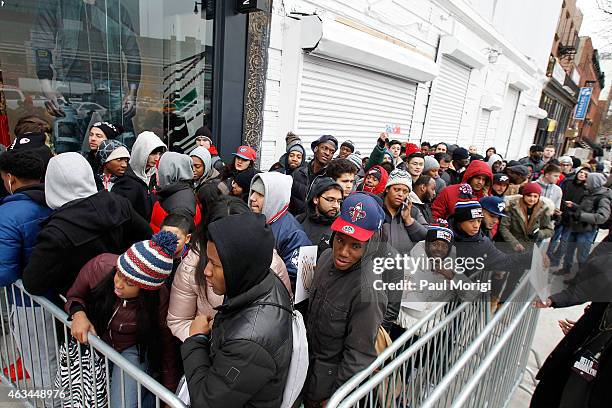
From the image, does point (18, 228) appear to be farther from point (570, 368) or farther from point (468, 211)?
point (570, 368)

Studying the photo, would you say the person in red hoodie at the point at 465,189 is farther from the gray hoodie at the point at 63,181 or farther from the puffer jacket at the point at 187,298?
the gray hoodie at the point at 63,181

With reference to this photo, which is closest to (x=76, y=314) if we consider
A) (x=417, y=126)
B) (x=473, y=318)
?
(x=473, y=318)

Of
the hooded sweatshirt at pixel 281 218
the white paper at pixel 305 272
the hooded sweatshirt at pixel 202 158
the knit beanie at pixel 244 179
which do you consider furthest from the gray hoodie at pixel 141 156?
the white paper at pixel 305 272

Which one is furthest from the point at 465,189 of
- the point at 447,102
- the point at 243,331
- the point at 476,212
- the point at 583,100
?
Result: the point at 583,100

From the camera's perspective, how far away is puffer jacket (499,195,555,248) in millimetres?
4141

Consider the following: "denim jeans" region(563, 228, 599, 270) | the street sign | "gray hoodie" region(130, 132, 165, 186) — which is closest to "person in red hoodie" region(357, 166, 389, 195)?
"gray hoodie" region(130, 132, 165, 186)

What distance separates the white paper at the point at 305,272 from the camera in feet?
6.98

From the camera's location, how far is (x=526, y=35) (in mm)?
18250

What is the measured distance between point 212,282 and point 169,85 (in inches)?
227

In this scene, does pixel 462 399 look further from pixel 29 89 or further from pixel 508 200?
pixel 29 89

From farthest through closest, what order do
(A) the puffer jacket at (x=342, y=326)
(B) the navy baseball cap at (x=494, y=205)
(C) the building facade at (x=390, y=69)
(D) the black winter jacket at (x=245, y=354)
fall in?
1. (C) the building facade at (x=390, y=69)
2. (B) the navy baseball cap at (x=494, y=205)
3. (A) the puffer jacket at (x=342, y=326)
4. (D) the black winter jacket at (x=245, y=354)

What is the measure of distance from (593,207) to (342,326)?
19.0 feet

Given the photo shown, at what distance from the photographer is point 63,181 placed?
6.74ft

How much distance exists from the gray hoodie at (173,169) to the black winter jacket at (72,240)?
0.98m
